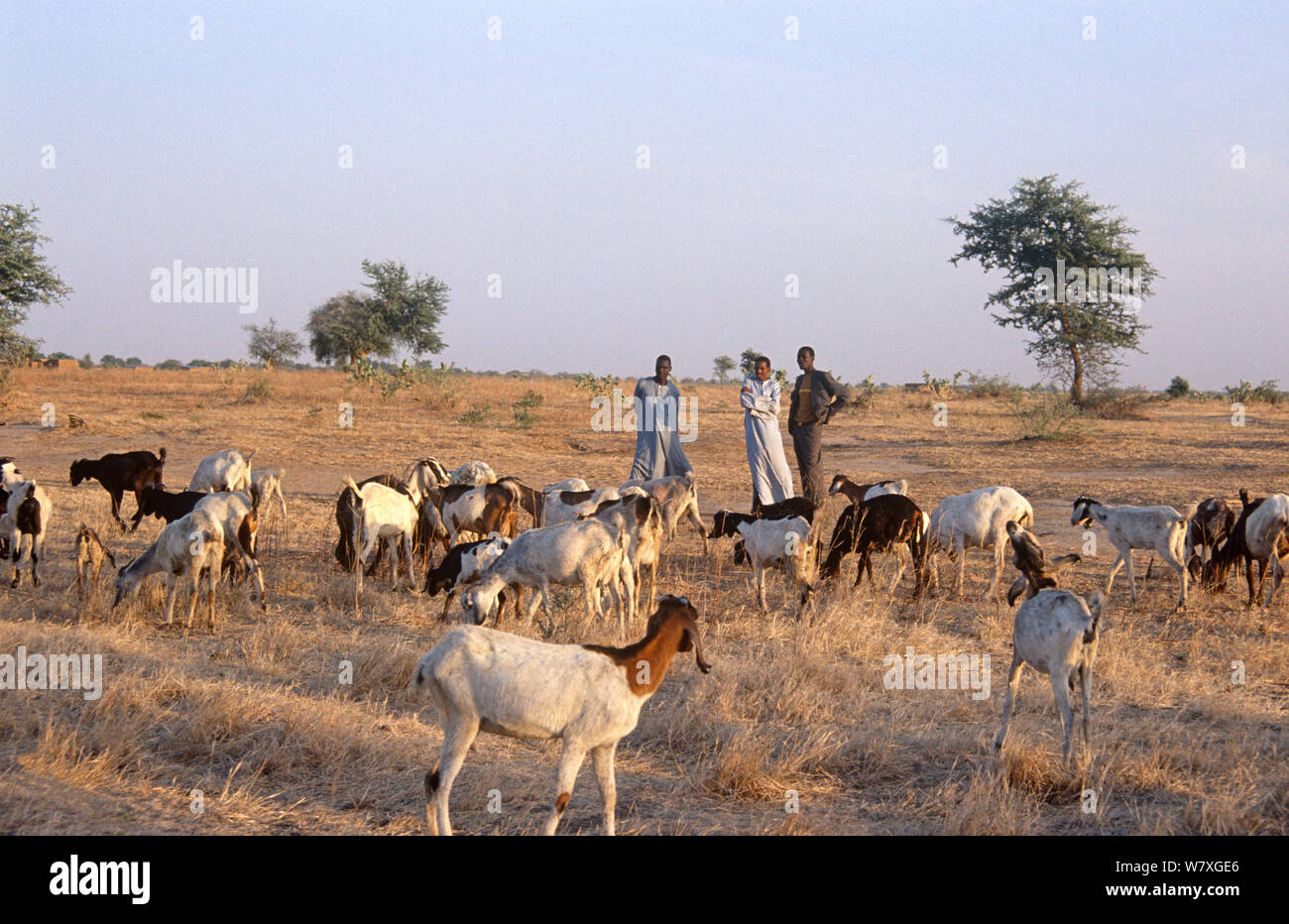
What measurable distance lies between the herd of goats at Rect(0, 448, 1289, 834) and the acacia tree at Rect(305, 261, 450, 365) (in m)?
35.2

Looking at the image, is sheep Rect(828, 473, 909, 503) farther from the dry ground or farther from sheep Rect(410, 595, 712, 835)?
sheep Rect(410, 595, 712, 835)

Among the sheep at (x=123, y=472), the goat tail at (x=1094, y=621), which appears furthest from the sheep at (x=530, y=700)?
the sheep at (x=123, y=472)

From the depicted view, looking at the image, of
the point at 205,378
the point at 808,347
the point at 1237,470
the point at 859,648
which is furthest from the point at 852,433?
the point at 205,378

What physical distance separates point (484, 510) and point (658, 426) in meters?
2.96

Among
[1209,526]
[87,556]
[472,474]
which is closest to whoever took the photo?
[87,556]

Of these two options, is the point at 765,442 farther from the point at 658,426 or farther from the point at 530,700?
the point at 530,700

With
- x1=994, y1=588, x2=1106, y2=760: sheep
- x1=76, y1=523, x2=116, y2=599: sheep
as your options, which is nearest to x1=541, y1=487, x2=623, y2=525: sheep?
x1=76, y1=523, x2=116, y2=599: sheep

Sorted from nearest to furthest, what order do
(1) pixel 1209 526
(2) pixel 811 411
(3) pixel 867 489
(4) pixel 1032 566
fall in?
(4) pixel 1032 566
(1) pixel 1209 526
(3) pixel 867 489
(2) pixel 811 411

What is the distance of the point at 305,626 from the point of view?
8797 mm

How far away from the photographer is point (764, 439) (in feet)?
41.0

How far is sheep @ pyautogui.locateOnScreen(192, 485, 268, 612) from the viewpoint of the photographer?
8.90 meters


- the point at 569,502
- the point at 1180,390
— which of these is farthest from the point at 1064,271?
the point at 569,502
